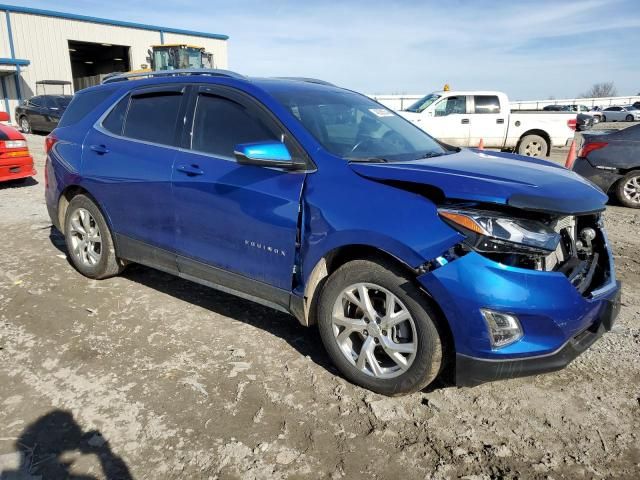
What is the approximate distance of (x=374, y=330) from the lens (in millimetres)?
2754

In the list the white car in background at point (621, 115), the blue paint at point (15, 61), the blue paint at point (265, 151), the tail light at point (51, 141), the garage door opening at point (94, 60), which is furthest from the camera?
the white car in background at point (621, 115)

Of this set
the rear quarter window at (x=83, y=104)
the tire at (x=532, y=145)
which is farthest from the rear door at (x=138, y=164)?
the tire at (x=532, y=145)

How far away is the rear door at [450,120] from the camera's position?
42.0 ft

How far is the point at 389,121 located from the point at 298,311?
1745mm

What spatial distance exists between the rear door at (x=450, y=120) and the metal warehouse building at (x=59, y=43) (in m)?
22.2

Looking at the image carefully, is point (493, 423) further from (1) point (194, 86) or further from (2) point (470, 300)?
(1) point (194, 86)

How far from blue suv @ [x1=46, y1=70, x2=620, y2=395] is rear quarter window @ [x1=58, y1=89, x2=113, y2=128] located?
29 centimetres

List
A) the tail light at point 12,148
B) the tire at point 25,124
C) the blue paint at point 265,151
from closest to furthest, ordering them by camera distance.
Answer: the blue paint at point 265,151 < the tail light at point 12,148 < the tire at point 25,124

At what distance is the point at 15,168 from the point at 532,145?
39.7ft

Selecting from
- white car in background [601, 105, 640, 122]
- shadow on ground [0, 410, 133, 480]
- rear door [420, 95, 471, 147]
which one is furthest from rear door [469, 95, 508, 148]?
white car in background [601, 105, 640, 122]

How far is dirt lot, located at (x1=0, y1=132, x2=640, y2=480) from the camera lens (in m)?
2.32

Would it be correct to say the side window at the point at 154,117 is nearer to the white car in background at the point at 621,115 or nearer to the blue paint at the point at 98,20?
the blue paint at the point at 98,20

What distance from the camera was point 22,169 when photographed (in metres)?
→ 8.86

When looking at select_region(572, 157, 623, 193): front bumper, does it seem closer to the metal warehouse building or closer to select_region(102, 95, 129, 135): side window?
select_region(102, 95, 129, 135): side window
